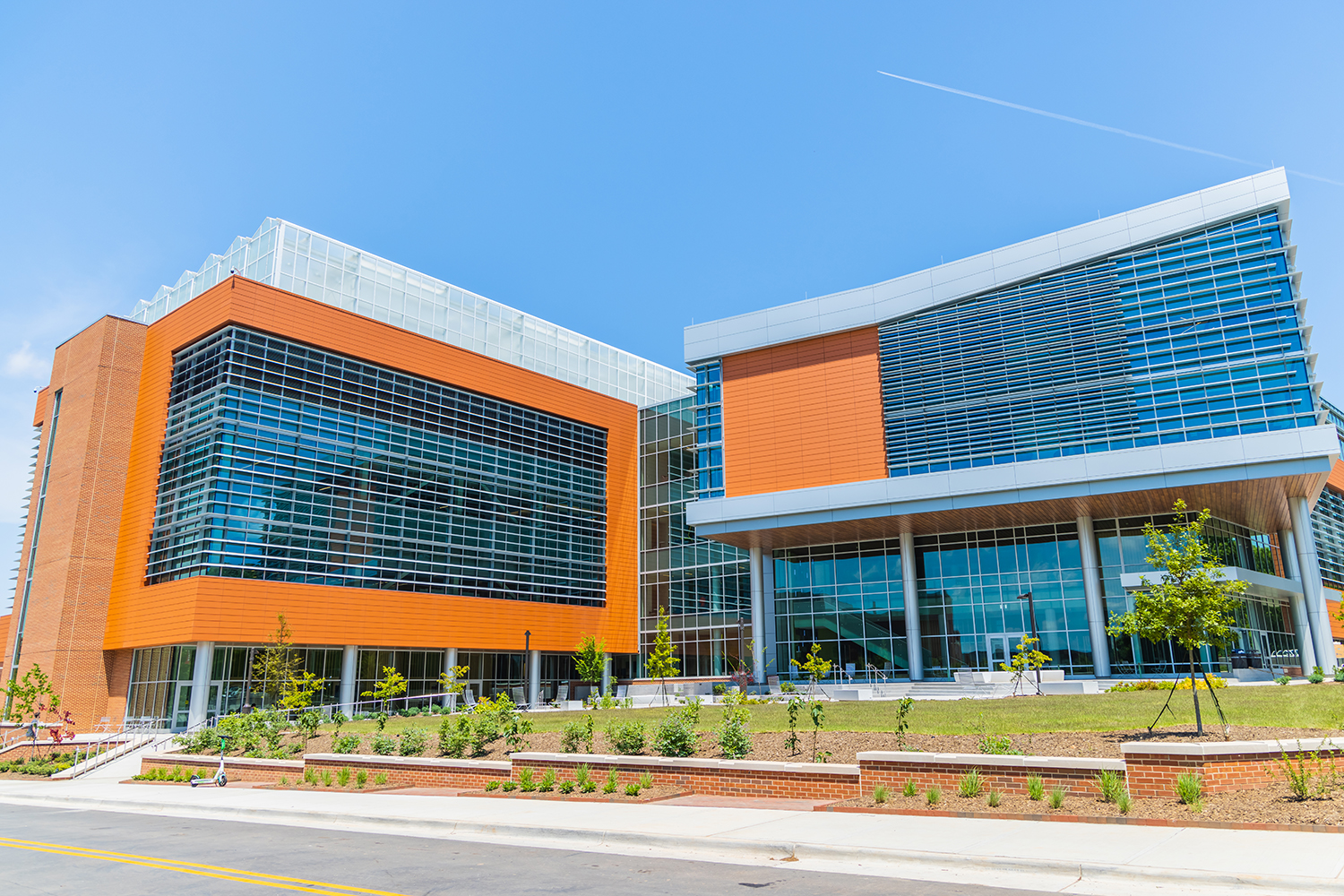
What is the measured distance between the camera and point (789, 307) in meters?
47.9

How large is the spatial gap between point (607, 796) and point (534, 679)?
38.9 m

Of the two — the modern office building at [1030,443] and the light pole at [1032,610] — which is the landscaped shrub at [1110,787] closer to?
the modern office building at [1030,443]

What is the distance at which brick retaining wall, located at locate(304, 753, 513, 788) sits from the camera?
1844cm

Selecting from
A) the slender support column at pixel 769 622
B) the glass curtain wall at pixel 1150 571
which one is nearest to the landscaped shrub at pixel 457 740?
the glass curtain wall at pixel 1150 571

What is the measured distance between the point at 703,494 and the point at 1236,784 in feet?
130

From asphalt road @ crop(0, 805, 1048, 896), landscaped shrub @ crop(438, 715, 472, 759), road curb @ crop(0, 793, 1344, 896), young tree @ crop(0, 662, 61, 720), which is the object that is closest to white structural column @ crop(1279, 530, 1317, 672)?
landscaped shrub @ crop(438, 715, 472, 759)

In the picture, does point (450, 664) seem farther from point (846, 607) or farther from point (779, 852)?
point (779, 852)

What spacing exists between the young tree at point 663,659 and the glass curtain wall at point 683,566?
4.19 feet

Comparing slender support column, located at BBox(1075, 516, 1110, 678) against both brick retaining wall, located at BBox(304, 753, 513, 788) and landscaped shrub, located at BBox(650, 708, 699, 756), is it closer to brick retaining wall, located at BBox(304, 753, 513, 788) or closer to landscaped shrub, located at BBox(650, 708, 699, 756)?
landscaped shrub, located at BBox(650, 708, 699, 756)

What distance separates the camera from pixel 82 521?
145ft

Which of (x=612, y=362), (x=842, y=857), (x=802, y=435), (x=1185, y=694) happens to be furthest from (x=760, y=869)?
(x=612, y=362)

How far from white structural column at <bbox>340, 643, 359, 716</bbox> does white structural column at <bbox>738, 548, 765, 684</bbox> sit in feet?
67.3

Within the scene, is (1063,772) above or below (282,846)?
above

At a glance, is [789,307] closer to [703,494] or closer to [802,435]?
[802,435]
